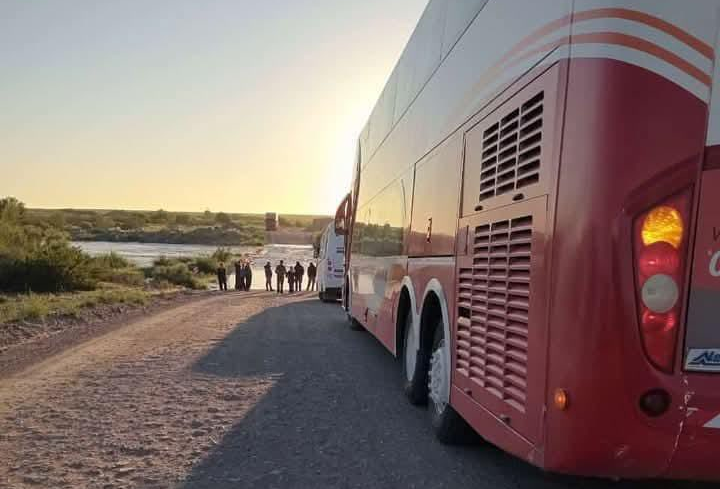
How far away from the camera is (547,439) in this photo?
3.40m

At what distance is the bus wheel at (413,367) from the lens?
6.74 meters

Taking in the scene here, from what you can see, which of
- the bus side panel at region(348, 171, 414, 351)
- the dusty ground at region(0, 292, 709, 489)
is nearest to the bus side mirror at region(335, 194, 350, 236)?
the bus side panel at region(348, 171, 414, 351)

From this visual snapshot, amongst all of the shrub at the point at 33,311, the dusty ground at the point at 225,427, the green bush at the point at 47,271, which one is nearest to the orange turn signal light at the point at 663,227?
the dusty ground at the point at 225,427

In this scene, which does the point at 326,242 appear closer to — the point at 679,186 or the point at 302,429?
the point at 302,429

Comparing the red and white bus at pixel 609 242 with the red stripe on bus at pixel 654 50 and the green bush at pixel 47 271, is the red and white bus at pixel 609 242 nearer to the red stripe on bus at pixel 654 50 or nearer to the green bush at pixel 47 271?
the red stripe on bus at pixel 654 50

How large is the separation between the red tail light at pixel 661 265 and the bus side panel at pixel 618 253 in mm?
46

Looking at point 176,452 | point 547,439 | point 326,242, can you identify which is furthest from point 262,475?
point 326,242

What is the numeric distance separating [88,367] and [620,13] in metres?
8.35

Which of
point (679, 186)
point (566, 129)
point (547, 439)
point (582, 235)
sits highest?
point (566, 129)

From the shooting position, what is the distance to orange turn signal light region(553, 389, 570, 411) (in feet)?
10.7

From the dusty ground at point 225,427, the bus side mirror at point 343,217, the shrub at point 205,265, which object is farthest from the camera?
the shrub at point 205,265

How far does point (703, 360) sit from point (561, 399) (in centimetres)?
67

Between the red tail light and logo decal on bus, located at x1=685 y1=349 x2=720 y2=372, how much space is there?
0.12 meters

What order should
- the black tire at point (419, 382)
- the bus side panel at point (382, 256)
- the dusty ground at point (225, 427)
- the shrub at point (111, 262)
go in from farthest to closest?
the shrub at point (111, 262) → the bus side panel at point (382, 256) → the black tire at point (419, 382) → the dusty ground at point (225, 427)
